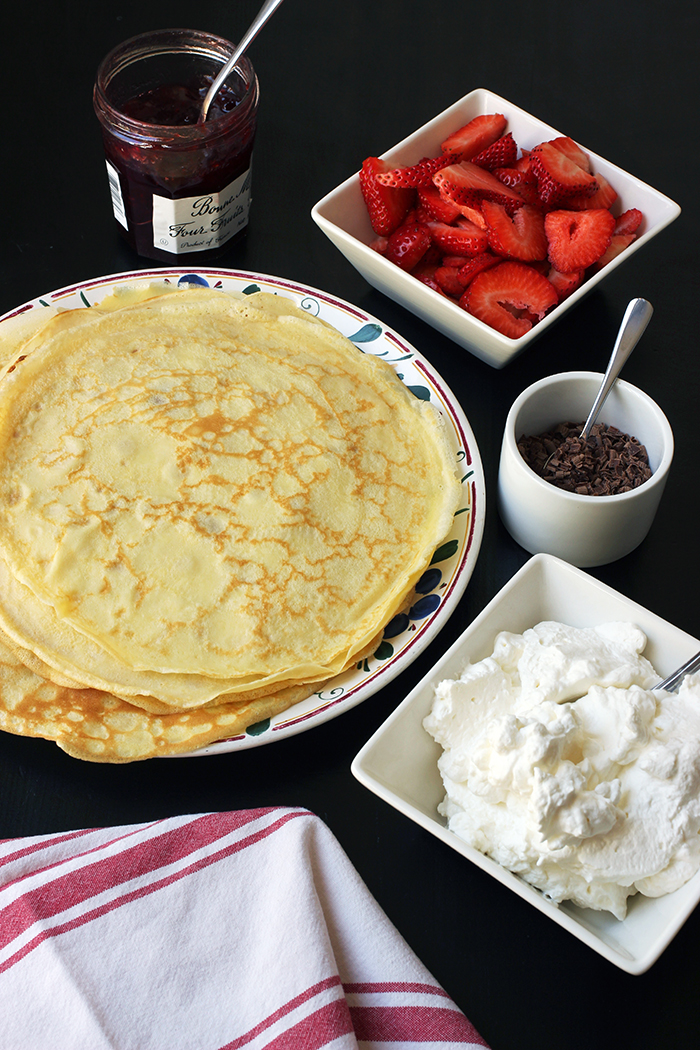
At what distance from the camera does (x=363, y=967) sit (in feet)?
3.32

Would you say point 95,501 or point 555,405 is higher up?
point 555,405

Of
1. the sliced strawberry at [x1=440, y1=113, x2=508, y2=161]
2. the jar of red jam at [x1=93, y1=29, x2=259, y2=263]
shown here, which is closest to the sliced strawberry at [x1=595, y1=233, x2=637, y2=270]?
the sliced strawberry at [x1=440, y1=113, x2=508, y2=161]

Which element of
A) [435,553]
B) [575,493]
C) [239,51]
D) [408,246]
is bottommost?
[435,553]

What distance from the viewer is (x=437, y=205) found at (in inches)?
64.4

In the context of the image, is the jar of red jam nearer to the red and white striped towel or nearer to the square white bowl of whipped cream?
the square white bowl of whipped cream

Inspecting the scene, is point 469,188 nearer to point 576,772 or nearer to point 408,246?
point 408,246

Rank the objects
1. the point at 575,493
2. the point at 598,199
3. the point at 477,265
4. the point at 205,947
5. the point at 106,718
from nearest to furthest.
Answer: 1. the point at 205,947
2. the point at 106,718
3. the point at 575,493
4. the point at 477,265
5. the point at 598,199

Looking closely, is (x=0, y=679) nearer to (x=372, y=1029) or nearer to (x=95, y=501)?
(x=95, y=501)

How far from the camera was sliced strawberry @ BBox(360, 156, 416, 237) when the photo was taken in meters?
1.64

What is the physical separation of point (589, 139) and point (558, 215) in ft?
1.71

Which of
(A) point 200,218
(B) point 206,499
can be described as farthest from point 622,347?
(A) point 200,218

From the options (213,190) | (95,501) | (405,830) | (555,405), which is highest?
(213,190)

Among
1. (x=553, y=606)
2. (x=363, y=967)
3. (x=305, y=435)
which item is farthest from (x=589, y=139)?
(x=363, y=967)

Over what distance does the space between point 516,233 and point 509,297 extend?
0.12 metres
